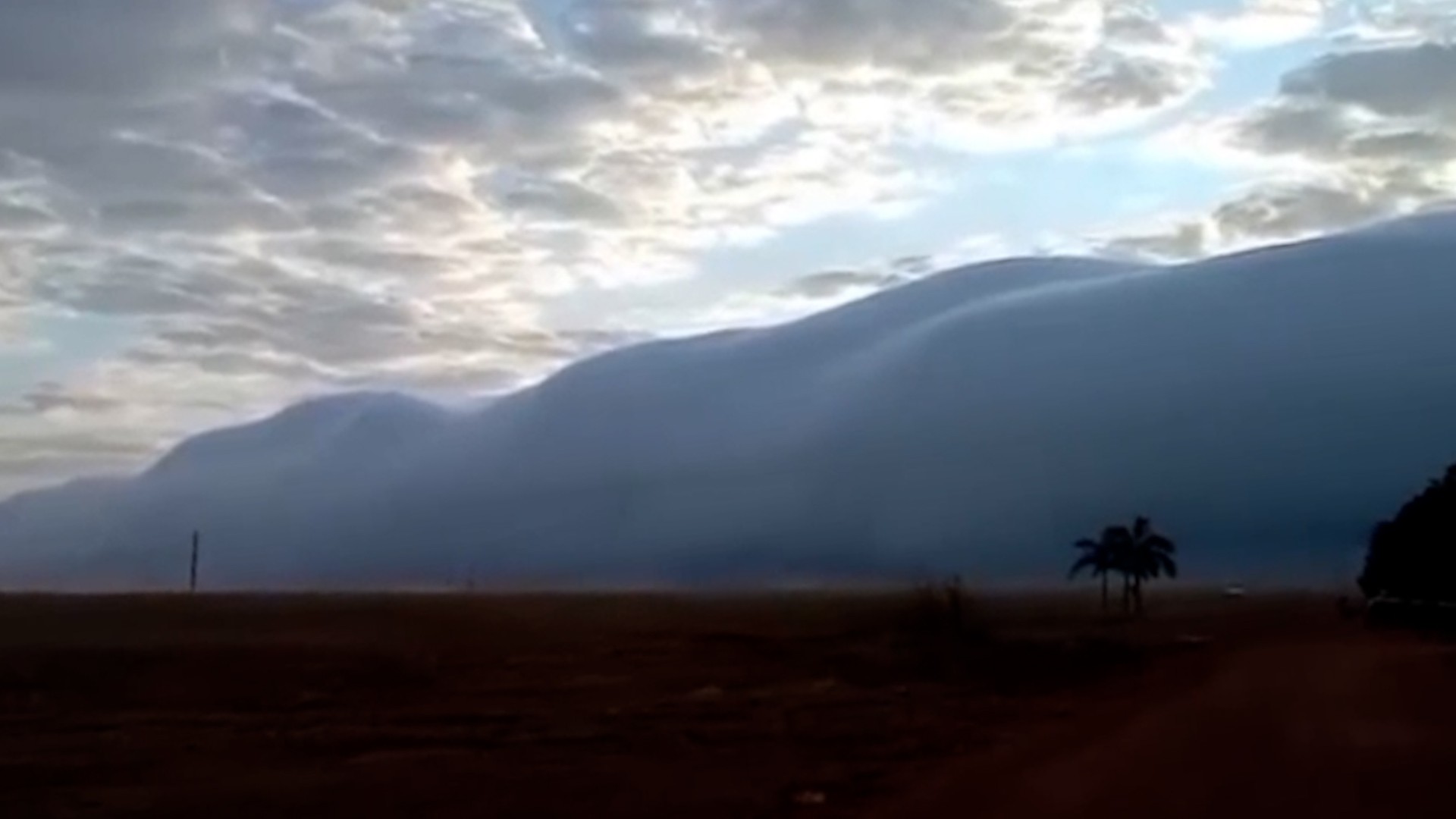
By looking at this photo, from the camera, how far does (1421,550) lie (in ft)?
212

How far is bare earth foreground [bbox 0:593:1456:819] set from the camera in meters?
21.2

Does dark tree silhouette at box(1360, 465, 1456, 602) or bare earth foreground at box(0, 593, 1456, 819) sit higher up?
dark tree silhouette at box(1360, 465, 1456, 602)

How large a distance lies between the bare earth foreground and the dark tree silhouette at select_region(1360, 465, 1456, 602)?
96.2 inches

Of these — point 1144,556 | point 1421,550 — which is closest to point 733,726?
point 1421,550

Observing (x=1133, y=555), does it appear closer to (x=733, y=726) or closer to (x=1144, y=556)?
(x=1144, y=556)

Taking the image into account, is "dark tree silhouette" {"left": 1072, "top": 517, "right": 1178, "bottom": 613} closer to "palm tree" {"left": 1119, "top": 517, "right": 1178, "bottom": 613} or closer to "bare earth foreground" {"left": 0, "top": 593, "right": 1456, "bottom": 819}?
"palm tree" {"left": 1119, "top": 517, "right": 1178, "bottom": 613}

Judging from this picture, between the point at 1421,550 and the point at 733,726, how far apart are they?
3719cm

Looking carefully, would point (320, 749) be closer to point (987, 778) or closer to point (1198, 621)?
point (987, 778)

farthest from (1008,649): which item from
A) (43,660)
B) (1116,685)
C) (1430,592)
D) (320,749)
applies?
(320,749)

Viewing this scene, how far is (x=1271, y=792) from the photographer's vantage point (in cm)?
1875

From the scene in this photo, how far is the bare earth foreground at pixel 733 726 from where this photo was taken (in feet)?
69.7

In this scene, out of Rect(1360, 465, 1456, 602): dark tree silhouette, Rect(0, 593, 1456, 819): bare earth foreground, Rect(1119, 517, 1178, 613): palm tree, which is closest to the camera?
Rect(0, 593, 1456, 819): bare earth foreground

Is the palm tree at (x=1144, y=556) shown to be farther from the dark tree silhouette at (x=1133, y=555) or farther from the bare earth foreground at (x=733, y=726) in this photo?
the bare earth foreground at (x=733, y=726)

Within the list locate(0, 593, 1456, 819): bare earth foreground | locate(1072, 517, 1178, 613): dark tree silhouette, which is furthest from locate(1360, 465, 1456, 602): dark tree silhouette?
locate(1072, 517, 1178, 613): dark tree silhouette
